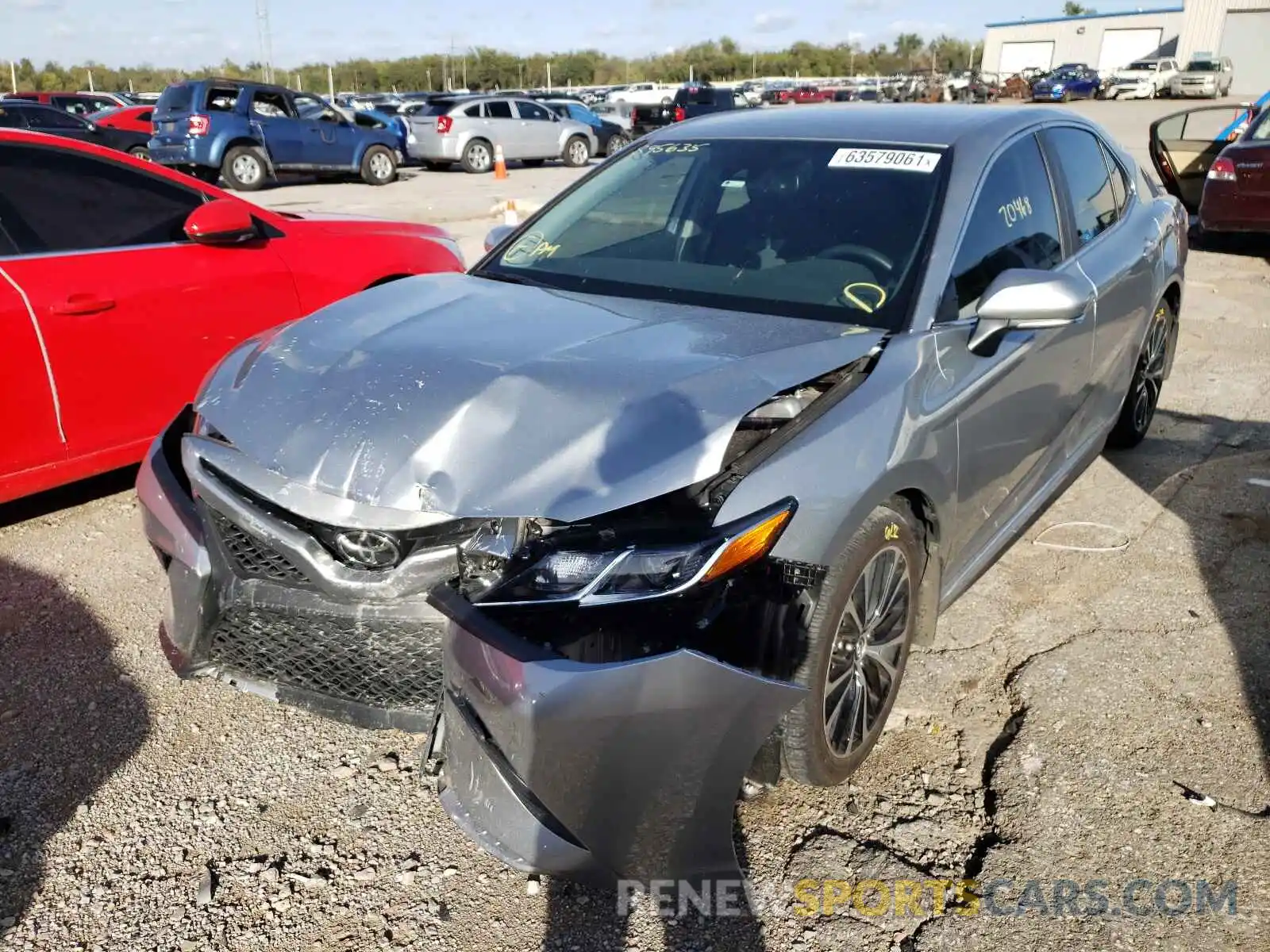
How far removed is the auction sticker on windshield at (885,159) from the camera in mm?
3262

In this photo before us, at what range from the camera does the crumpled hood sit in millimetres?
2221

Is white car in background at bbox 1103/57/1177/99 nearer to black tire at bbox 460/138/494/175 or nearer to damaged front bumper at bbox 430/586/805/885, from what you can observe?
black tire at bbox 460/138/494/175

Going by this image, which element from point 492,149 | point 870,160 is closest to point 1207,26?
point 492,149

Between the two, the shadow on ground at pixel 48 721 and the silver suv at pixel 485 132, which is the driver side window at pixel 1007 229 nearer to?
the shadow on ground at pixel 48 721

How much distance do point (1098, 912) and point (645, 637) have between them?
1.26m

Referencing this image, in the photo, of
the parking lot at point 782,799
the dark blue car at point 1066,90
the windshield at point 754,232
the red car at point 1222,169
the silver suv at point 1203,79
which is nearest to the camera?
the parking lot at point 782,799

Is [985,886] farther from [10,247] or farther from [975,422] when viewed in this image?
[10,247]

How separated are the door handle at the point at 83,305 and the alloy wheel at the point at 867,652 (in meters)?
3.23

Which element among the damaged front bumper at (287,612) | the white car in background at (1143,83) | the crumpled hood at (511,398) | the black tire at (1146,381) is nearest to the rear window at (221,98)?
the black tire at (1146,381)

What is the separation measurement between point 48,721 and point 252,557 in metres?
1.16

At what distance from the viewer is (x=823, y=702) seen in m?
2.48

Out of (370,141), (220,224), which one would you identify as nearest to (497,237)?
(220,224)

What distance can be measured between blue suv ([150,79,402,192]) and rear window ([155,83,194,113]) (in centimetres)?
1

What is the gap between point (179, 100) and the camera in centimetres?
1720
